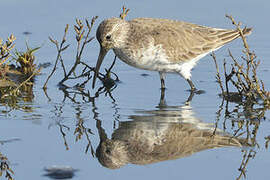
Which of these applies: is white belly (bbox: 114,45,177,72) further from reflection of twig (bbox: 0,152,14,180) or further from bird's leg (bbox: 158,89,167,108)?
reflection of twig (bbox: 0,152,14,180)

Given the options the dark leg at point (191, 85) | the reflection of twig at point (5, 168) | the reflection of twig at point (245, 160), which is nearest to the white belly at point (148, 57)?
the dark leg at point (191, 85)

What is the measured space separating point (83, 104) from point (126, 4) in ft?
15.3

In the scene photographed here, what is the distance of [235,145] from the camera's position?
792 centimetres

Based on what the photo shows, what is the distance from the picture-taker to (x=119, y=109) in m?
9.44

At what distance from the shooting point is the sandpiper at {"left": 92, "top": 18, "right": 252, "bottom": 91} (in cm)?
1017

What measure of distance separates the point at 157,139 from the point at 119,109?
1.52 m

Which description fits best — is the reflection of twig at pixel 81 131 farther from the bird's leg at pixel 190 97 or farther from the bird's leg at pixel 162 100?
the bird's leg at pixel 190 97

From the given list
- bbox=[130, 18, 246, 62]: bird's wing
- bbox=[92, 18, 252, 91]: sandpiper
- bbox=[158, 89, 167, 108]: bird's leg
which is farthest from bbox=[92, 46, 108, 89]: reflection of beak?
bbox=[158, 89, 167, 108]: bird's leg

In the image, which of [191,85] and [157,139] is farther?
[191,85]

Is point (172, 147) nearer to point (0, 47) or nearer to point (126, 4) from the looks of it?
point (0, 47)

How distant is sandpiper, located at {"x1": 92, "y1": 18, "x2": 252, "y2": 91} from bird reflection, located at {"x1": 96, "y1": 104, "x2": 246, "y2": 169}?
1.46 m

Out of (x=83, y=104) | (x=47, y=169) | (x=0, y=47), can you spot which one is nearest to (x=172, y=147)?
(x=47, y=169)

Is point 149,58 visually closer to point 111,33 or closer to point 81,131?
point 111,33

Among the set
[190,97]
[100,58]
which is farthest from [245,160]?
[100,58]
